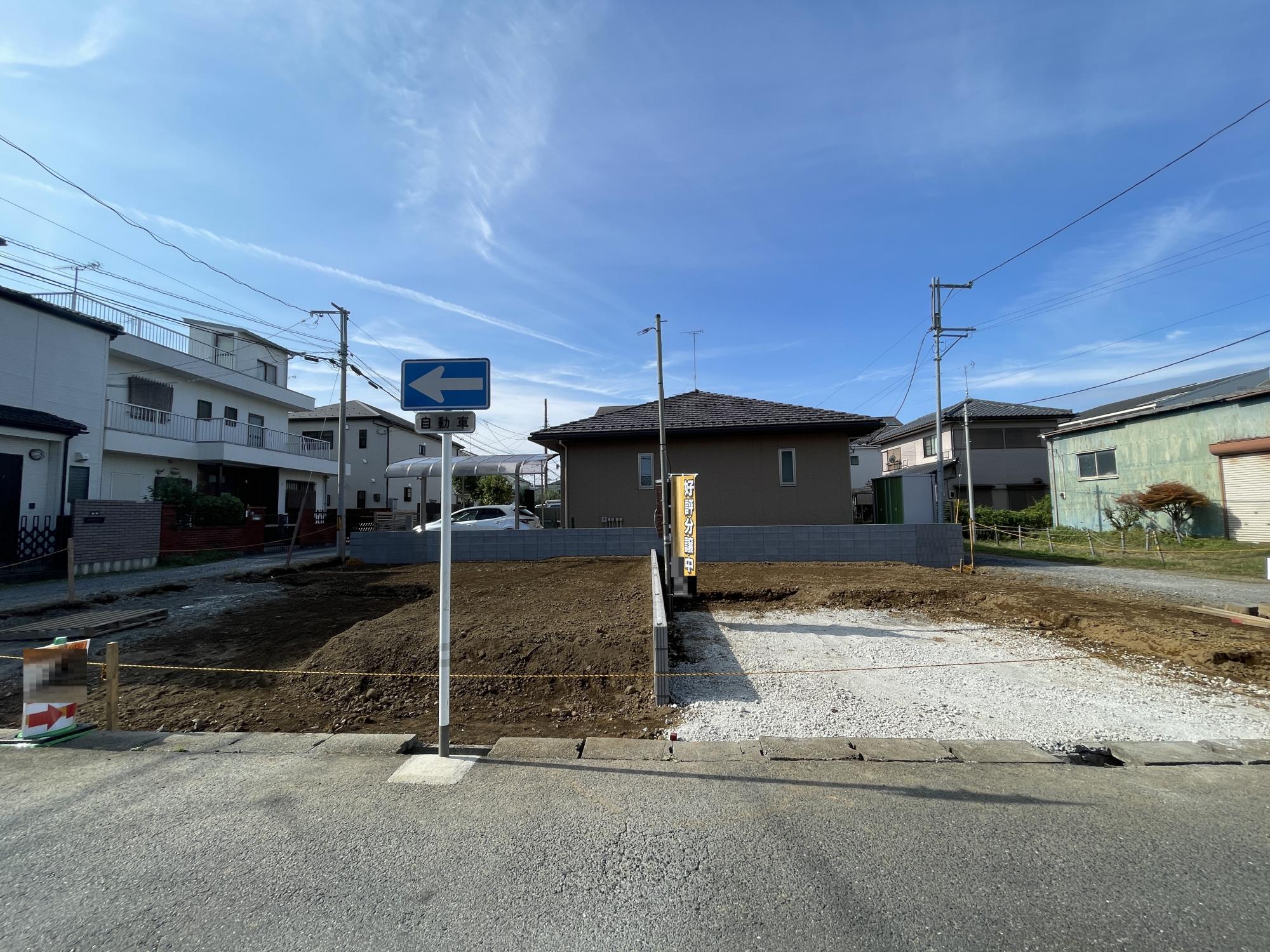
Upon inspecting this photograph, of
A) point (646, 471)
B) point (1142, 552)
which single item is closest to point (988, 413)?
point (1142, 552)

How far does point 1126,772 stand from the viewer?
11.6ft

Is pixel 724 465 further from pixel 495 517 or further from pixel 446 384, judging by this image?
pixel 446 384

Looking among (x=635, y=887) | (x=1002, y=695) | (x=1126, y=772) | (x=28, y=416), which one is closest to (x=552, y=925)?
(x=635, y=887)

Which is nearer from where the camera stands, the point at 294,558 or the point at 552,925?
the point at 552,925

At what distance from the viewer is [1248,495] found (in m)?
16.0

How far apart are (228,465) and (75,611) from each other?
16.2m

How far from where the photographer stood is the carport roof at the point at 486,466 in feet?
60.9

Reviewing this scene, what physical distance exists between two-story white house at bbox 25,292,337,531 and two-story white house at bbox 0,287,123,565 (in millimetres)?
663

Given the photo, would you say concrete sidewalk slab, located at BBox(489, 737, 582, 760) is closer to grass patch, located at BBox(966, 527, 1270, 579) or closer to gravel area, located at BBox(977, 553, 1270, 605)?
gravel area, located at BBox(977, 553, 1270, 605)

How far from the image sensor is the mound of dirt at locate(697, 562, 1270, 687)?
243 inches

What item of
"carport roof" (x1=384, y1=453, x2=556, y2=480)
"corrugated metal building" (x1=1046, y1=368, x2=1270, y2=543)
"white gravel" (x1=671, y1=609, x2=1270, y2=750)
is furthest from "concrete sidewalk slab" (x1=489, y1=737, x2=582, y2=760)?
"corrugated metal building" (x1=1046, y1=368, x2=1270, y2=543)

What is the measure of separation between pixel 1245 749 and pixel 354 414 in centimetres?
3605

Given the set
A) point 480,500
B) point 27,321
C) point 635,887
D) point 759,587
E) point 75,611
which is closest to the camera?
point 635,887

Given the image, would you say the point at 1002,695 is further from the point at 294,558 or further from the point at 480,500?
Result: the point at 480,500
